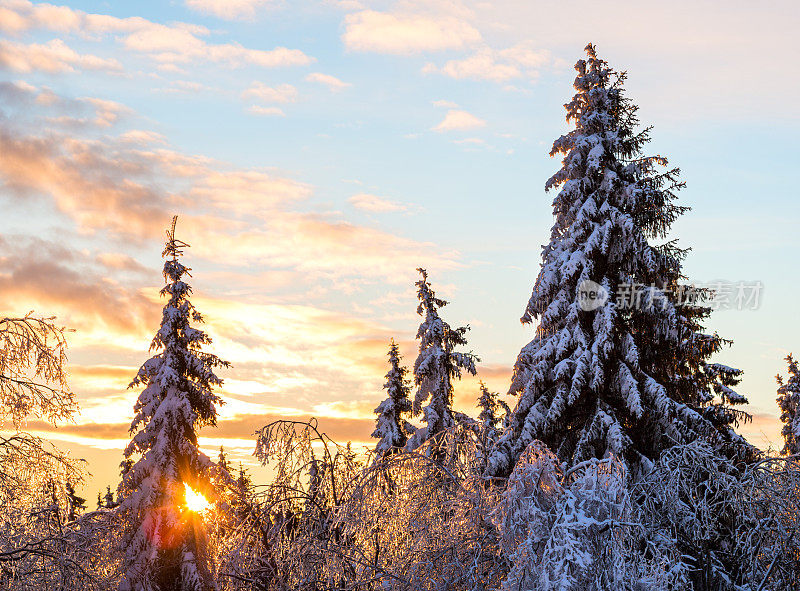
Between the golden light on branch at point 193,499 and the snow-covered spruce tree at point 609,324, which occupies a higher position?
the snow-covered spruce tree at point 609,324

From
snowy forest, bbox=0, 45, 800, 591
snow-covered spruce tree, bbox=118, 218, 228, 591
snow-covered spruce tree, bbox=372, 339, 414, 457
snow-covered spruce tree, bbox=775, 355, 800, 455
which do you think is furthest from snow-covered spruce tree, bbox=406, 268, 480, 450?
snow-covered spruce tree, bbox=775, 355, 800, 455

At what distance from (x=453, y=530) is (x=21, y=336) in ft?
23.1

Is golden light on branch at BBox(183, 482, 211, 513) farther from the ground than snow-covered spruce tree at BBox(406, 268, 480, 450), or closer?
closer

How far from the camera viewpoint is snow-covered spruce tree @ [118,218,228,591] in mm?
20828

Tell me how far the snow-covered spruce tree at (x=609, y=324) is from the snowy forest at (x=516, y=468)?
0.19 ft

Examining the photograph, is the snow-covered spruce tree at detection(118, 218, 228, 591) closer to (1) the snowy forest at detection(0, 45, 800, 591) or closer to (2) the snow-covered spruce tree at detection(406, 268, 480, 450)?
(1) the snowy forest at detection(0, 45, 800, 591)

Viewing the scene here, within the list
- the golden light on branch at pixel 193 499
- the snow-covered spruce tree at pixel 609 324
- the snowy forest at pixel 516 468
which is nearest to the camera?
the snowy forest at pixel 516 468

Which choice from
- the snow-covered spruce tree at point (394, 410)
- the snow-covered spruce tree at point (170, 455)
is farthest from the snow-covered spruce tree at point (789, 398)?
the snow-covered spruce tree at point (170, 455)

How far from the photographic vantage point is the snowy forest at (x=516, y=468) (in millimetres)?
9320

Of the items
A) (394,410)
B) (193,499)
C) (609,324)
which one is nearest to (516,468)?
(609,324)

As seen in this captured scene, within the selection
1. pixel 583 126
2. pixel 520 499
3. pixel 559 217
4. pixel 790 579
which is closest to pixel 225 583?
pixel 520 499

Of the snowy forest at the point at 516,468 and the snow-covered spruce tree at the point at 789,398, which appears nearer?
the snowy forest at the point at 516,468

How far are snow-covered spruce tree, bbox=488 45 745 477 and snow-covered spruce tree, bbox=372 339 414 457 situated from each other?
10.0 m

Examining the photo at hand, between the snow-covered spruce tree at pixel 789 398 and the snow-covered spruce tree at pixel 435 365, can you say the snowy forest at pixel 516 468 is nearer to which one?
the snow-covered spruce tree at pixel 435 365
